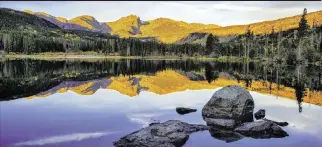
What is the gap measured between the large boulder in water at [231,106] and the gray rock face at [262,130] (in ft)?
6.32

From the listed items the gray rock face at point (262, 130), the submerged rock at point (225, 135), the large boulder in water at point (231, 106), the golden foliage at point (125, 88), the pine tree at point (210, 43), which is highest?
the pine tree at point (210, 43)

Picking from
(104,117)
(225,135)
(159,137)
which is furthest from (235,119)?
(104,117)

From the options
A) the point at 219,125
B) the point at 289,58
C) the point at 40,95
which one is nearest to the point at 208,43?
the point at 289,58

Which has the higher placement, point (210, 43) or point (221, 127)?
point (210, 43)

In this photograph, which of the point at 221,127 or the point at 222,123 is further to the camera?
the point at 222,123

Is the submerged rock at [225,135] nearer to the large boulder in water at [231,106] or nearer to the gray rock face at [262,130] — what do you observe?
the gray rock face at [262,130]

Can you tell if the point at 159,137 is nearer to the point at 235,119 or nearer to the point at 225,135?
the point at 225,135

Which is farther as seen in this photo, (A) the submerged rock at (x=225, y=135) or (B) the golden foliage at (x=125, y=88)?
(B) the golden foliage at (x=125, y=88)

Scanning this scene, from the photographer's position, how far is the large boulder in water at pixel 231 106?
24.8 meters

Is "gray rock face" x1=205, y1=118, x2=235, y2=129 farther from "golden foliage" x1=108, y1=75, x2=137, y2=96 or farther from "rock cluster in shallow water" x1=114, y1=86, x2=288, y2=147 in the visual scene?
"golden foliage" x1=108, y1=75, x2=137, y2=96

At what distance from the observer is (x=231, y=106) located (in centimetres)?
2495

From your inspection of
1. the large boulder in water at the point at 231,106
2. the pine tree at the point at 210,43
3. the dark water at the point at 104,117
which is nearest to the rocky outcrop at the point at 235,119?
the large boulder in water at the point at 231,106

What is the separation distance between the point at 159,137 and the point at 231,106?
7031 millimetres

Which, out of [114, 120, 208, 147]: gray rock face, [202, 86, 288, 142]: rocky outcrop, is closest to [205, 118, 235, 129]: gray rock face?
[202, 86, 288, 142]: rocky outcrop
